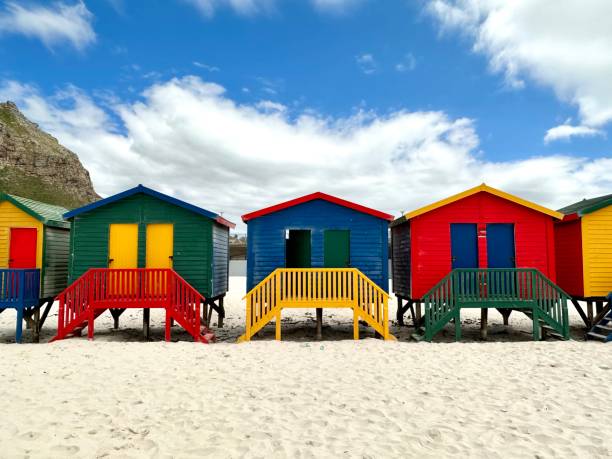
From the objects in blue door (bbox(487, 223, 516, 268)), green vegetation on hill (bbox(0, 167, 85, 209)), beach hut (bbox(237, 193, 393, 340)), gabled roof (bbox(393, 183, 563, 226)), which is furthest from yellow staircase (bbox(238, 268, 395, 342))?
green vegetation on hill (bbox(0, 167, 85, 209))

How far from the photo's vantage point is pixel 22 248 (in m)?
13.9

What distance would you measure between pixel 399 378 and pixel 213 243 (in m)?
8.00

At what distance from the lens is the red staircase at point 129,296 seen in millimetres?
11859

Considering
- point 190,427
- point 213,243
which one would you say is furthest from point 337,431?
point 213,243

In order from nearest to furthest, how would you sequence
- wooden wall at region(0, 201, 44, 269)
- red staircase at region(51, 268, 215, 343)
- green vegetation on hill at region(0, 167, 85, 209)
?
1. red staircase at region(51, 268, 215, 343)
2. wooden wall at region(0, 201, 44, 269)
3. green vegetation on hill at region(0, 167, 85, 209)

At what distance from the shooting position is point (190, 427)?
5656mm

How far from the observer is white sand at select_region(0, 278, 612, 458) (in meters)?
5.12

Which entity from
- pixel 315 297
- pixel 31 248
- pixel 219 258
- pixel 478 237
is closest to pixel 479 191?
pixel 478 237

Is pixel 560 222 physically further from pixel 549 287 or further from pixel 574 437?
pixel 574 437

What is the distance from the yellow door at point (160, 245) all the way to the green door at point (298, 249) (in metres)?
4.01

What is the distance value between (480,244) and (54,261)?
1529cm

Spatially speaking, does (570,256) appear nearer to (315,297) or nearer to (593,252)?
(593,252)

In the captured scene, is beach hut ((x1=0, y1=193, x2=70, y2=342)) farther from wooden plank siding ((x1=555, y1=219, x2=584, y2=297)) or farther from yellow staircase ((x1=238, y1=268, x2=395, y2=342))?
wooden plank siding ((x1=555, y1=219, x2=584, y2=297))

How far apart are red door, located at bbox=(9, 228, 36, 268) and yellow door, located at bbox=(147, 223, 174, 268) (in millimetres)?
4350
